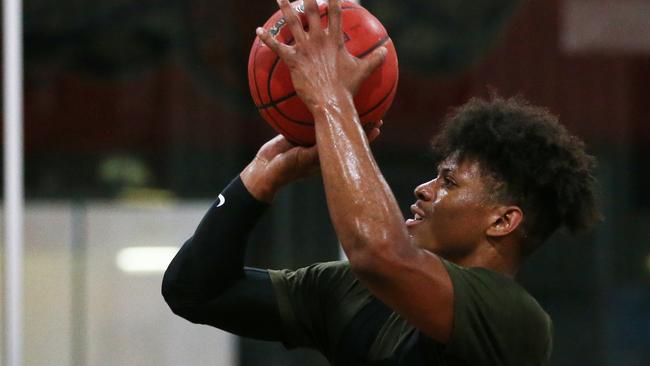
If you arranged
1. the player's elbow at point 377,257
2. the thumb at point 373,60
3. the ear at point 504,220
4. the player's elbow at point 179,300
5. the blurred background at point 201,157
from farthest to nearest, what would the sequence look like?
1. the blurred background at point 201,157
2. the player's elbow at point 179,300
3. the ear at point 504,220
4. the thumb at point 373,60
5. the player's elbow at point 377,257

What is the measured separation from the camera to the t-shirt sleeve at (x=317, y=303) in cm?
223

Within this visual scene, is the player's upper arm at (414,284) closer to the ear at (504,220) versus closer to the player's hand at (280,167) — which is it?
the ear at (504,220)

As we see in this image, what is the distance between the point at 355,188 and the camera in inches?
72.2

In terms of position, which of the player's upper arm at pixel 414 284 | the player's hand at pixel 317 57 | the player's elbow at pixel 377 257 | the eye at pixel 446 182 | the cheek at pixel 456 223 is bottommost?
the player's upper arm at pixel 414 284

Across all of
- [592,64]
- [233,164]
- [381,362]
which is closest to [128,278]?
[233,164]

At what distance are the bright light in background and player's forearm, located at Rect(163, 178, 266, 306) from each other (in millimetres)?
2305

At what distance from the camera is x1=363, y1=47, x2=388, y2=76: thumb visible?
1922mm

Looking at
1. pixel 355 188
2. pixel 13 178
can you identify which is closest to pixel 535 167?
pixel 355 188

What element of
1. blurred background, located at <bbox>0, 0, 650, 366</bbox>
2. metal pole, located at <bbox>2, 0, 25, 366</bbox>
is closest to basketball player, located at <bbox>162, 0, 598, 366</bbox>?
blurred background, located at <bbox>0, 0, 650, 366</bbox>

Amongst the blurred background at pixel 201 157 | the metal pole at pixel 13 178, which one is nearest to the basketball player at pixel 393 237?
the blurred background at pixel 201 157

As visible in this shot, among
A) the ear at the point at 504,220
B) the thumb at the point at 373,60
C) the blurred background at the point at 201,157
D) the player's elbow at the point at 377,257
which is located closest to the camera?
the player's elbow at the point at 377,257

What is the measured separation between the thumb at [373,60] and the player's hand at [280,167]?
0.21m

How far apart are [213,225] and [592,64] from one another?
9.37 feet

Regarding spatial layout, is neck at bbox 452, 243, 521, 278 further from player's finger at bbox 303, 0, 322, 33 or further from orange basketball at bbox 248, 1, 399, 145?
player's finger at bbox 303, 0, 322, 33
